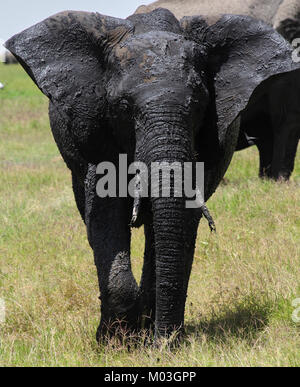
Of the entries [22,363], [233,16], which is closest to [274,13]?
[233,16]

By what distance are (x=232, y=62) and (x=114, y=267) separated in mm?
1488

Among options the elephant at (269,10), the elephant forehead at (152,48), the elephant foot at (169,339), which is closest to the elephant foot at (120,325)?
the elephant foot at (169,339)

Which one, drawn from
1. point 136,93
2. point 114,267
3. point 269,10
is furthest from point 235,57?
point 269,10

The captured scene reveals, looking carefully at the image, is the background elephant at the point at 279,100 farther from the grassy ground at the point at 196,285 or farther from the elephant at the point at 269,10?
the grassy ground at the point at 196,285

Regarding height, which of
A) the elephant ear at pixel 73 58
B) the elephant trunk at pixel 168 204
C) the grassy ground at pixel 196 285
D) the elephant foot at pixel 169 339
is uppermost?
the elephant ear at pixel 73 58

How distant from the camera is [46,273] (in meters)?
6.62

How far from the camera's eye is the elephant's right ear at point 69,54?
14.5 ft

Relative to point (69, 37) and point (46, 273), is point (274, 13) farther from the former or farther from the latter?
point (69, 37)

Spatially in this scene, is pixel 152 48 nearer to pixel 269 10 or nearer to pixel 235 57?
pixel 235 57

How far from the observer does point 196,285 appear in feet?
19.9

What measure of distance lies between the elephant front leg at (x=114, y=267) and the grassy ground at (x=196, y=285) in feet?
0.72

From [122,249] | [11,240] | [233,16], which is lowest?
[11,240]

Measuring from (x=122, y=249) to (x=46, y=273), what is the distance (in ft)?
7.19

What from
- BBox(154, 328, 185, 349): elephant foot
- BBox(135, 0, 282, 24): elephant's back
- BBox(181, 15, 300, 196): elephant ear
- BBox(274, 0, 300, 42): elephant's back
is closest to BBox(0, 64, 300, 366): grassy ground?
BBox(154, 328, 185, 349): elephant foot
